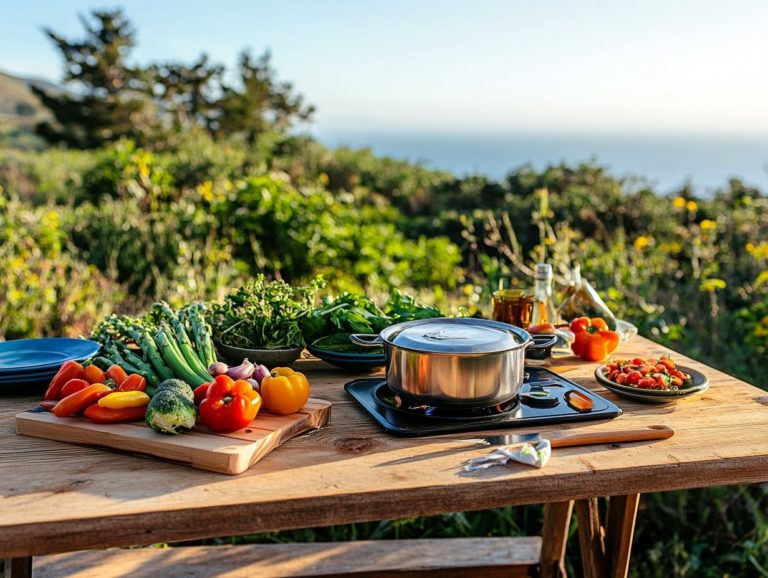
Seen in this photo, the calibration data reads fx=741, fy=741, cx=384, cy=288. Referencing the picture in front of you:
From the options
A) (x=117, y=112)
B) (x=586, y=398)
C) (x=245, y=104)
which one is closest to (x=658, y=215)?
(x=586, y=398)

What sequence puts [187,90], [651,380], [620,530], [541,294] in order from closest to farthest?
[651,380] < [620,530] < [541,294] < [187,90]

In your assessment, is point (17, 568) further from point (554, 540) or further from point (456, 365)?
point (554, 540)

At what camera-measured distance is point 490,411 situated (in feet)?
5.74

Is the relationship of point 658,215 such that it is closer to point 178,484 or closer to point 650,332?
point 650,332

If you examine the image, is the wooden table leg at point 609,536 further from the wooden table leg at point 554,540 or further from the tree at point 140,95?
the tree at point 140,95

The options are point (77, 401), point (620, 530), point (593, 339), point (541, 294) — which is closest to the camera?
point (77, 401)

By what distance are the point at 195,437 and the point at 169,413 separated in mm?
75

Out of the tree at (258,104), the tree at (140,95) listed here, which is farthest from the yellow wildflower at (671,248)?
the tree at (140,95)

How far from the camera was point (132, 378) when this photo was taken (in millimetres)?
1699

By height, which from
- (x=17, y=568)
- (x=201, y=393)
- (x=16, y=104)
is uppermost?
(x=16, y=104)

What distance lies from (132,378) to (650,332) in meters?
2.98

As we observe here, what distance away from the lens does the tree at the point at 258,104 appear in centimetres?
2408

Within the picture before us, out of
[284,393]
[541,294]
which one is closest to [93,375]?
[284,393]

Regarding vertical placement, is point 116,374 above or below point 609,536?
above
